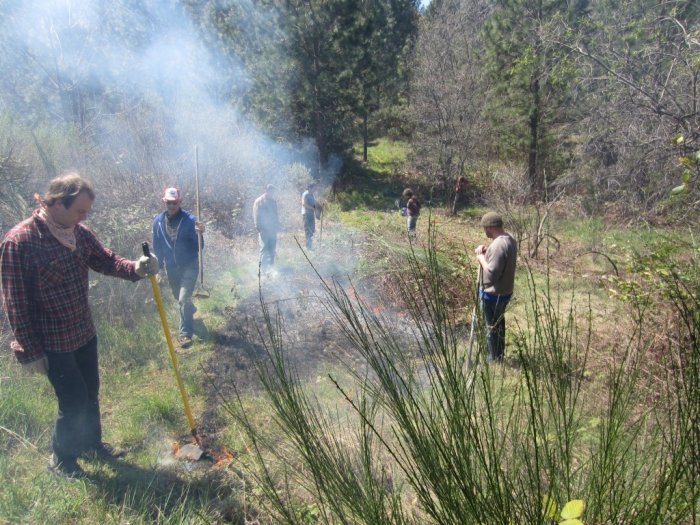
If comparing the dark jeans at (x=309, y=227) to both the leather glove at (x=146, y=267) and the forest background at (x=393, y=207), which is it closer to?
the forest background at (x=393, y=207)

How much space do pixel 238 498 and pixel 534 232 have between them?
7848mm

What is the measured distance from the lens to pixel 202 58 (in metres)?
15.0

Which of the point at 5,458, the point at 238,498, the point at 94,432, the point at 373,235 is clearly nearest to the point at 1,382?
the point at 5,458

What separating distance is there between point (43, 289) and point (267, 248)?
14.9 ft

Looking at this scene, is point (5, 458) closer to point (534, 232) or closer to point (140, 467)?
point (140, 467)

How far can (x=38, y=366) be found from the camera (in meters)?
2.49

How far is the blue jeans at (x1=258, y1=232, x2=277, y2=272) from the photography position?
22.6 ft

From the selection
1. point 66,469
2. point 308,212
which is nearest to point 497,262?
point 66,469

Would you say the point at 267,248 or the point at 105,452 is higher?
the point at 267,248

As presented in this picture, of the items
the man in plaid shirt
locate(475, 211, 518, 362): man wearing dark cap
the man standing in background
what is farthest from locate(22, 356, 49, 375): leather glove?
the man standing in background

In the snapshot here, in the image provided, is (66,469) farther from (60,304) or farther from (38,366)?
(60,304)

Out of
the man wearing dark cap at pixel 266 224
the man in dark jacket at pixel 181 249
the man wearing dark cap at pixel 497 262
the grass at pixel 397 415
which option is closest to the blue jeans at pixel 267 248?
the man wearing dark cap at pixel 266 224

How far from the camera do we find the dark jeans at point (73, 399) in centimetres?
261

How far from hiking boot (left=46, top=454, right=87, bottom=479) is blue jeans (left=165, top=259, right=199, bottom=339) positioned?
2124 millimetres
